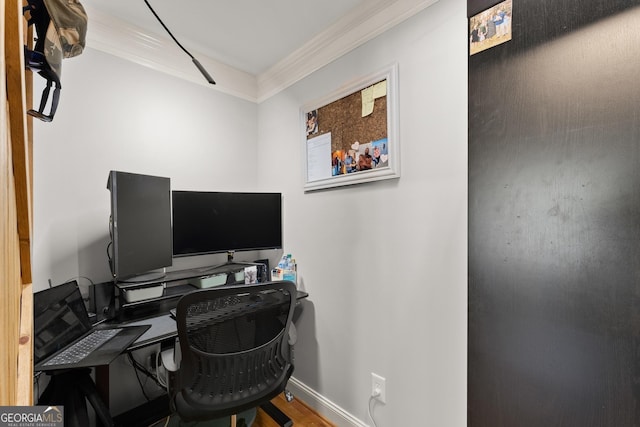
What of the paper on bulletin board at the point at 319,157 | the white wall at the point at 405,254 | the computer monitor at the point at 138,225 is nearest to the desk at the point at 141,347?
the computer monitor at the point at 138,225

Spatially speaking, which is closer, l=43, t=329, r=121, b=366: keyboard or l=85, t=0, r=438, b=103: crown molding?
l=43, t=329, r=121, b=366: keyboard

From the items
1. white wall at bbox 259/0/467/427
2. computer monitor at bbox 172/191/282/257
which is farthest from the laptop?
white wall at bbox 259/0/467/427

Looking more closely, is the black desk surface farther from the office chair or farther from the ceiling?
the ceiling

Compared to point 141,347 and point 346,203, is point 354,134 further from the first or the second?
point 141,347

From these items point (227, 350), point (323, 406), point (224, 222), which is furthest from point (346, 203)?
point (323, 406)

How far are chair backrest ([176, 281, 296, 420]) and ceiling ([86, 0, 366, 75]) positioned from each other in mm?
1525

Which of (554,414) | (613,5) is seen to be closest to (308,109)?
(613,5)

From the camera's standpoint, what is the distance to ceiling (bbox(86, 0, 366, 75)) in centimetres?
151

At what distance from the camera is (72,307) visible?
1.27 m

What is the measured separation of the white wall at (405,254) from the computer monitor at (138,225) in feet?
3.01

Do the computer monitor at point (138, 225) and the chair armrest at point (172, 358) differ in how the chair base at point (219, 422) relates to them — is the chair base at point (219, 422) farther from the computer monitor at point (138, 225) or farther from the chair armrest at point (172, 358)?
the computer monitor at point (138, 225)

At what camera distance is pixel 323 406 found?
180 centimetres

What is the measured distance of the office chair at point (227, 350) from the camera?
1.12 m

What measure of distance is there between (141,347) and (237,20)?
182cm
